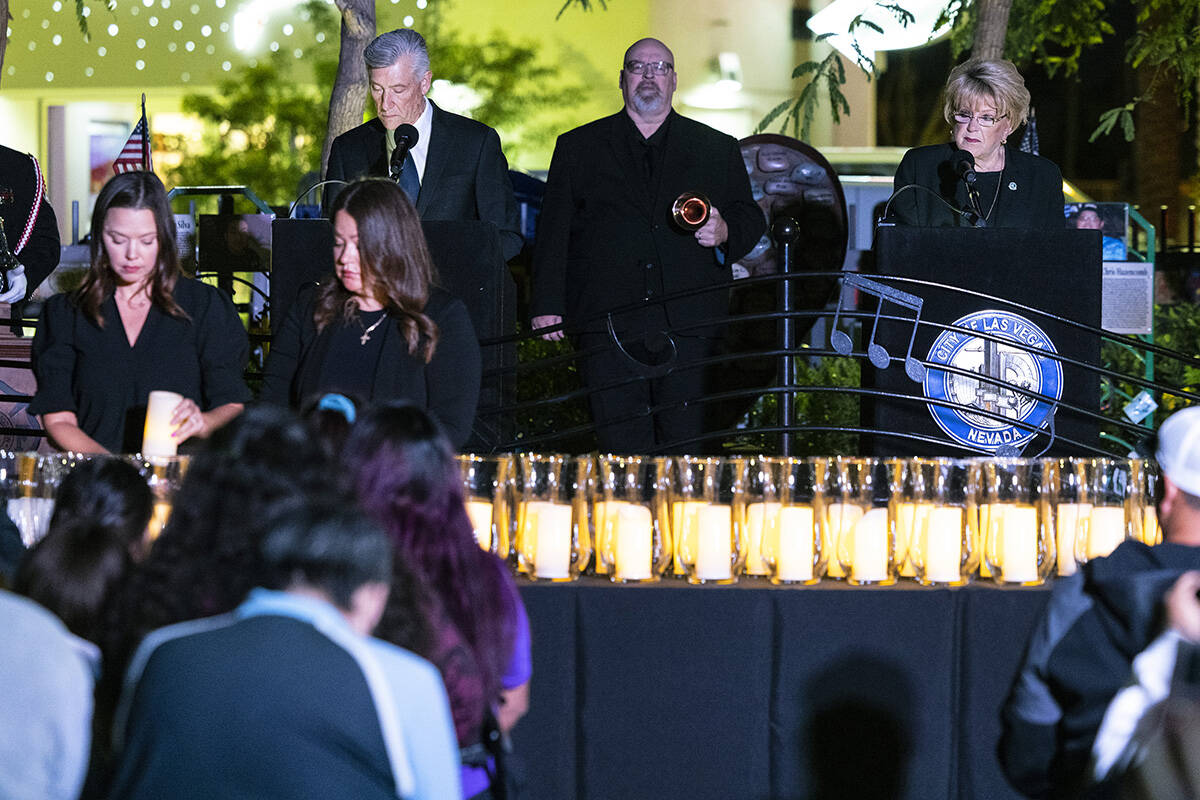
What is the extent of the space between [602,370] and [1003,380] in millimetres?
1321

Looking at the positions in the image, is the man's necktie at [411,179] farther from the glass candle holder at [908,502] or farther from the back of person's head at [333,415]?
the back of person's head at [333,415]

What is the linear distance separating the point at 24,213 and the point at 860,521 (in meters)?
3.57

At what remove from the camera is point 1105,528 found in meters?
3.55

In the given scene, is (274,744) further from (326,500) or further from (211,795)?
(326,500)

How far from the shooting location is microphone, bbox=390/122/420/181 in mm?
4531

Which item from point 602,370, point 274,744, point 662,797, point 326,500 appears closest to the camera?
point 274,744

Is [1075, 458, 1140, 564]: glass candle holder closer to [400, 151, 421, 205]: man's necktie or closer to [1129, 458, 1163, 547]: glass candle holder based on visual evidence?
[1129, 458, 1163, 547]: glass candle holder

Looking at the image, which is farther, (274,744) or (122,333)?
(122,333)

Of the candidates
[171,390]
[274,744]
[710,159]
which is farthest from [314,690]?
[710,159]

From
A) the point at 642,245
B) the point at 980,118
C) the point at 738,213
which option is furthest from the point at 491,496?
the point at 980,118

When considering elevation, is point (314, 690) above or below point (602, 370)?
below

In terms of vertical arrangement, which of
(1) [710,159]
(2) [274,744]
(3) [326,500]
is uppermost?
(1) [710,159]

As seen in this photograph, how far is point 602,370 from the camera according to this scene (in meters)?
5.06

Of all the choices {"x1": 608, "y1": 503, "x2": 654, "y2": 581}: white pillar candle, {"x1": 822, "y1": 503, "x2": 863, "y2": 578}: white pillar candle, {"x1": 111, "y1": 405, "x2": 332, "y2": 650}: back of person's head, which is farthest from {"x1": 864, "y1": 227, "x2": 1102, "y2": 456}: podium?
{"x1": 111, "y1": 405, "x2": 332, "y2": 650}: back of person's head
